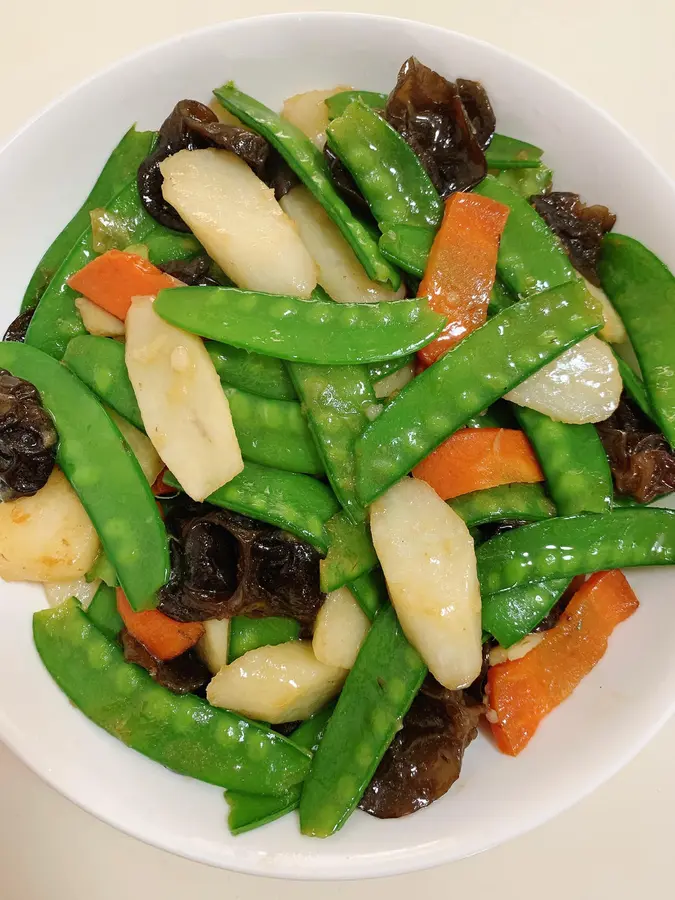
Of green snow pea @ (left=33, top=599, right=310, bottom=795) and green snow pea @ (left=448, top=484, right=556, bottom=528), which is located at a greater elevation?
green snow pea @ (left=448, top=484, right=556, bottom=528)

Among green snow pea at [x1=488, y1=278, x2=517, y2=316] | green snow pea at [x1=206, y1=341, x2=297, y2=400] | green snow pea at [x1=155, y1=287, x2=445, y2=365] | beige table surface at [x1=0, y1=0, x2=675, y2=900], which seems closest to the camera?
green snow pea at [x1=155, y1=287, x2=445, y2=365]

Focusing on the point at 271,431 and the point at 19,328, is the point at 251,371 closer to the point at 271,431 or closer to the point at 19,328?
the point at 271,431

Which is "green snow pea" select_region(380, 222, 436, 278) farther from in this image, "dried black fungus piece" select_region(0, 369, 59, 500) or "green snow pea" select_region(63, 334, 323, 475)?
"dried black fungus piece" select_region(0, 369, 59, 500)

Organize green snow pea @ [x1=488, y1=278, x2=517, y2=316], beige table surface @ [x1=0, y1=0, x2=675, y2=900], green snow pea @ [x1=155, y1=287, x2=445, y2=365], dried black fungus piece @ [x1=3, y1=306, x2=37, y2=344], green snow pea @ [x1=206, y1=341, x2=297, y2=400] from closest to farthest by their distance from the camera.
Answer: green snow pea @ [x1=155, y1=287, x2=445, y2=365] < green snow pea @ [x1=206, y1=341, x2=297, y2=400] < green snow pea @ [x1=488, y1=278, x2=517, y2=316] < dried black fungus piece @ [x1=3, y1=306, x2=37, y2=344] < beige table surface @ [x1=0, y1=0, x2=675, y2=900]

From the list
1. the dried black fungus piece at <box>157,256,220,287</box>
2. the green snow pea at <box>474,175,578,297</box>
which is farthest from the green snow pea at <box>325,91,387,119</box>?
the dried black fungus piece at <box>157,256,220,287</box>

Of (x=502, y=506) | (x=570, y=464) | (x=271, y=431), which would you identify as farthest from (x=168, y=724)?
(x=570, y=464)

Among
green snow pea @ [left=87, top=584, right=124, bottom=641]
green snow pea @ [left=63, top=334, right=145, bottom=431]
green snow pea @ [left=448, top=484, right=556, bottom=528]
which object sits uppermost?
green snow pea @ [left=448, top=484, right=556, bottom=528]

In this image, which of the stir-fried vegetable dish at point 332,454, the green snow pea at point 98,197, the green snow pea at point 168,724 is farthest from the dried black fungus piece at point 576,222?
the green snow pea at point 168,724
